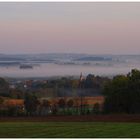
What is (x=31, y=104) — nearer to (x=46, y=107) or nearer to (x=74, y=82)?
(x=46, y=107)

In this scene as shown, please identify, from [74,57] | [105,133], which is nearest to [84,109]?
[74,57]

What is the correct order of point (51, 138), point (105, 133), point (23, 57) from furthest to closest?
point (23, 57)
point (105, 133)
point (51, 138)

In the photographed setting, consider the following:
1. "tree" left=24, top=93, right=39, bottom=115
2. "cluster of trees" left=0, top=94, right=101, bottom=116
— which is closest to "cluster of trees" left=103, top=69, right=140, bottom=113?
"cluster of trees" left=0, top=94, right=101, bottom=116

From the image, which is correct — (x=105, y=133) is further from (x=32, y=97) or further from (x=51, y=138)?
(x=32, y=97)

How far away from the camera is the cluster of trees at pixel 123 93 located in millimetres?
15539

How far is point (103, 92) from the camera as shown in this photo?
51.5 ft

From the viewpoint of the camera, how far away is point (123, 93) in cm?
1564

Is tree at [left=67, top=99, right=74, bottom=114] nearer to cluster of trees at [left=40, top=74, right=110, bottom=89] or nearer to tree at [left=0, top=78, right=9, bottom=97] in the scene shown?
cluster of trees at [left=40, top=74, right=110, bottom=89]

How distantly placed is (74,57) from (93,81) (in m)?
1.17

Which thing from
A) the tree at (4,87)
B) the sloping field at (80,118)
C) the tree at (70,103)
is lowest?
the sloping field at (80,118)

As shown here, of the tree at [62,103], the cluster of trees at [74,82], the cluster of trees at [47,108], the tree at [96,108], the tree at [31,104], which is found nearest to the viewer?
the cluster of trees at [74,82]

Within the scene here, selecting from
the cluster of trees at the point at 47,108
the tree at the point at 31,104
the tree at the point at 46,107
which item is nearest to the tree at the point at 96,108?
the cluster of trees at the point at 47,108

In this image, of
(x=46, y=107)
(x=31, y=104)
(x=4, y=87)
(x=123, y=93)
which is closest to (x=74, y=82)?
(x=46, y=107)

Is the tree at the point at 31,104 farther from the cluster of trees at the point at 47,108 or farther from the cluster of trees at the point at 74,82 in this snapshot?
the cluster of trees at the point at 74,82
